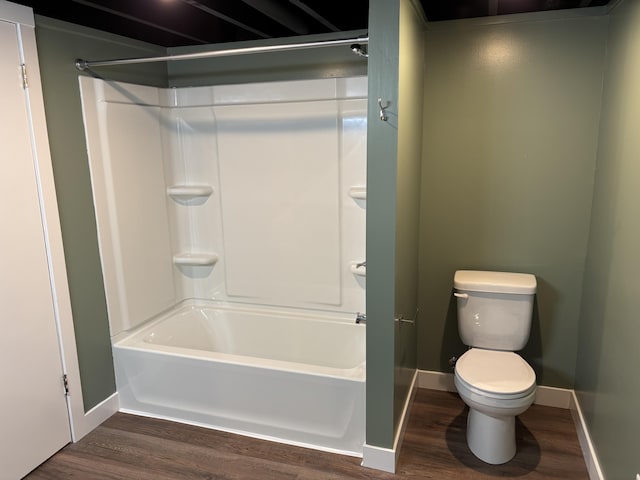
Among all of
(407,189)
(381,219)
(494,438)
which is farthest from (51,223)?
(494,438)

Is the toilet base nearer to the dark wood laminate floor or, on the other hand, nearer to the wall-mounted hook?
the dark wood laminate floor

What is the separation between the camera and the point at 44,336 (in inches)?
88.0

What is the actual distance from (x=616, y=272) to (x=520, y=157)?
0.83m

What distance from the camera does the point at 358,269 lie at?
2.78 meters

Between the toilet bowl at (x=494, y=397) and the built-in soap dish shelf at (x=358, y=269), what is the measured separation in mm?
745

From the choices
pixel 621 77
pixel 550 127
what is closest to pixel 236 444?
pixel 550 127

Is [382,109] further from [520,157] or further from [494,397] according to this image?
[494,397]

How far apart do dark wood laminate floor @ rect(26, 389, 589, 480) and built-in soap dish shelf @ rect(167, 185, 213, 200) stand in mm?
1360

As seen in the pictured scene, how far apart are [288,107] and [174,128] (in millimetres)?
786

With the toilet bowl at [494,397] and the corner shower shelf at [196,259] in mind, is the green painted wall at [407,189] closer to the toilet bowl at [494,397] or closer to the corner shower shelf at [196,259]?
the toilet bowl at [494,397]

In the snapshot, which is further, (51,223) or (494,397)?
(51,223)

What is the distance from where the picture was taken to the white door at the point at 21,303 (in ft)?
6.59

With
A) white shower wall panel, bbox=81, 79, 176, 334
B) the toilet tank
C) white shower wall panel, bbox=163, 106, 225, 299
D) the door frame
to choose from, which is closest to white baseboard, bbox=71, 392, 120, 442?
the door frame

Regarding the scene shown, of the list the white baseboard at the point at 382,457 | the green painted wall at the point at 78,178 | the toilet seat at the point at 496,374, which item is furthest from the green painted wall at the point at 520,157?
the green painted wall at the point at 78,178
